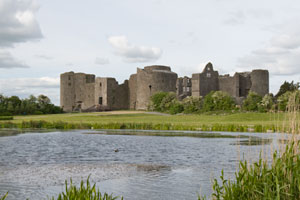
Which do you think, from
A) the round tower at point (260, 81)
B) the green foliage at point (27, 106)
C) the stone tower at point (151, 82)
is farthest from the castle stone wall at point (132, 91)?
the round tower at point (260, 81)

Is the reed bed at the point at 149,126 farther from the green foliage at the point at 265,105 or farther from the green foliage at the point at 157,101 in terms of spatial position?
the green foliage at the point at 157,101

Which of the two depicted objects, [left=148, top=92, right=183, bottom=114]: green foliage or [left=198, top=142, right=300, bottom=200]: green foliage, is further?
[left=148, top=92, right=183, bottom=114]: green foliage

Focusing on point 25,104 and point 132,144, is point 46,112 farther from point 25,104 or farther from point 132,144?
point 132,144

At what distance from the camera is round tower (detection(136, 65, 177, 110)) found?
54000mm

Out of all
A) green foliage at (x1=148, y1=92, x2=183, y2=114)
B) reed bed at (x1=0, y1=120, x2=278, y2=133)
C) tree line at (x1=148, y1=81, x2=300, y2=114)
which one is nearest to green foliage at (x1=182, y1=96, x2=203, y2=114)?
tree line at (x1=148, y1=81, x2=300, y2=114)

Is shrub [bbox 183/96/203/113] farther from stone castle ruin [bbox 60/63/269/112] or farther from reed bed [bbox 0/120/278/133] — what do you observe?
reed bed [bbox 0/120/278/133]

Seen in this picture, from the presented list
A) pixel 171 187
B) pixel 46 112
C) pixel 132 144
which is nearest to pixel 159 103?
pixel 46 112

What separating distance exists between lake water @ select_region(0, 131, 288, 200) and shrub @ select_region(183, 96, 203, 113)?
978 inches

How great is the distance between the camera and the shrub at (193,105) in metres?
41.4

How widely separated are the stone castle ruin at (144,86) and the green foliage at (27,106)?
503cm

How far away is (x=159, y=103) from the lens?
4841cm

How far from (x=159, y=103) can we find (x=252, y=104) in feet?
43.3

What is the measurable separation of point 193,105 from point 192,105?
0.56 m

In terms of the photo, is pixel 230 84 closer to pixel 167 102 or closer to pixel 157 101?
pixel 167 102
